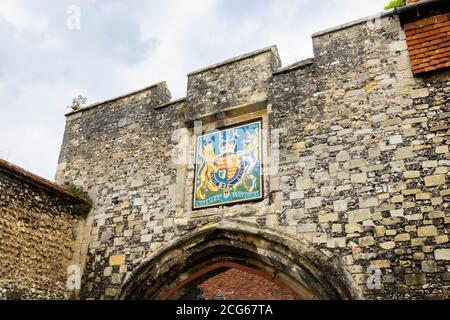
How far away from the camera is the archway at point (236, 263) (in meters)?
5.08

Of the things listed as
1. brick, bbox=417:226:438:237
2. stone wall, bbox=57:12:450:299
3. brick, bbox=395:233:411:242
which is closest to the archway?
stone wall, bbox=57:12:450:299

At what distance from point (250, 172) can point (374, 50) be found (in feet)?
7.18

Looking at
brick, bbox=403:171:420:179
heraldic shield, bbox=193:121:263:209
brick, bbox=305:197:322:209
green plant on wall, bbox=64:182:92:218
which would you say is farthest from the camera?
green plant on wall, bbox=64:182:92:218

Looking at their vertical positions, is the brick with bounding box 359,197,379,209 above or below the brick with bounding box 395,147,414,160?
below

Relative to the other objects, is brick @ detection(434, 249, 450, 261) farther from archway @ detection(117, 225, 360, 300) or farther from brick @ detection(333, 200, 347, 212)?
brick @ detection(333, 200, 347, 212)

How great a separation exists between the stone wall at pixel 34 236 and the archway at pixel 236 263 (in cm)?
102

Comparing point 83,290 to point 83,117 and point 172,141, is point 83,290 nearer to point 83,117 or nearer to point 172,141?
point 172,141

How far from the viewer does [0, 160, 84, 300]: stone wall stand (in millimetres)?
5750

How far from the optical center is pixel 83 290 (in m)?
6.35

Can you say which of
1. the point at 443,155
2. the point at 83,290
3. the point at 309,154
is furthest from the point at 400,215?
→ the point at 83,290

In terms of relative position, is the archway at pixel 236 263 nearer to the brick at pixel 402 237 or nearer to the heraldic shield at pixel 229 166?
the heraldic shield at pixel 229 166

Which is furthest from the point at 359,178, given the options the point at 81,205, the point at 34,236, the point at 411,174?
the point at 34,236

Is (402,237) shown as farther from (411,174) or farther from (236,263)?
(236,263)

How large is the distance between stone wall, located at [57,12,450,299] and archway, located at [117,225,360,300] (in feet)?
0.37
